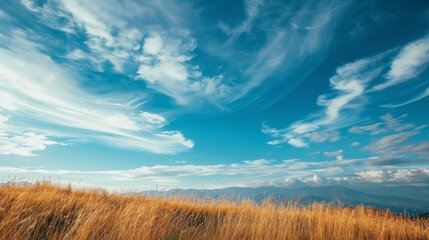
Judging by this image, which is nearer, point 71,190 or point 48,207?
point 48,207

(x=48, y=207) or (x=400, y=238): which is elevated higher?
(x=48, y=207)

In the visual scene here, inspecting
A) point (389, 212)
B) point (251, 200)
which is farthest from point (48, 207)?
point (389, 212)

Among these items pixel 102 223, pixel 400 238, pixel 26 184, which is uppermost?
pixel 26 184

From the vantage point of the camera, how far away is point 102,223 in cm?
605

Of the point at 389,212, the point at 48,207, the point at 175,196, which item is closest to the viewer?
the point at 48,207

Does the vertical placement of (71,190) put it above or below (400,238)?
above

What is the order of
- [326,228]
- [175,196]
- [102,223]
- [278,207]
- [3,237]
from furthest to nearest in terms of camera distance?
[175,196], [278,207], [326,228], [102,223], [3,237]

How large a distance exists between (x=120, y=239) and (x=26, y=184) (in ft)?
28.6

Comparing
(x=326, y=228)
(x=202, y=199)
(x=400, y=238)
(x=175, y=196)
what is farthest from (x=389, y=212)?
(x=175, y=196)

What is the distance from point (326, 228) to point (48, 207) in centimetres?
827

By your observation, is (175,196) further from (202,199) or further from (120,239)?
(120,239)

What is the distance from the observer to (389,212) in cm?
1648

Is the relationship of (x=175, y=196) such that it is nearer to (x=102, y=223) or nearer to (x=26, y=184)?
(x=26, y=184)

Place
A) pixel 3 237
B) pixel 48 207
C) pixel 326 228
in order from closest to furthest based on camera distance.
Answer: pixel 3 237, pixel 48 207, pixel 326 228
